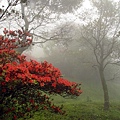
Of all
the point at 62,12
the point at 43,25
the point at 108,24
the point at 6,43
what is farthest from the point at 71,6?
the point at 6,43

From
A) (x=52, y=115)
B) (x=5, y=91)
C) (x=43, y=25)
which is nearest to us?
(x=5, y=91)

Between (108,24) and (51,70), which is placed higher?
(108,24)

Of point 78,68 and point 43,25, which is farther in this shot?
point 78,68

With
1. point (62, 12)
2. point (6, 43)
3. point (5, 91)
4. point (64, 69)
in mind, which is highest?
point (62, 12)

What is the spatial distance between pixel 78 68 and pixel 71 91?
101 feet

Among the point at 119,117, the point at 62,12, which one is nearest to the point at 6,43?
the point at 119,117

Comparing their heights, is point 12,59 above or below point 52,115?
above

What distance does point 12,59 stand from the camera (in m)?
6.27

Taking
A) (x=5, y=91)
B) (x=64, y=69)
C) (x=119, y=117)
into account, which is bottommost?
(x=119, y=117)

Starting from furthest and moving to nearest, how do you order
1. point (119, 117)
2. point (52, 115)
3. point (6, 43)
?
point (119, 117)
point (52, 115)
point (6, 43)

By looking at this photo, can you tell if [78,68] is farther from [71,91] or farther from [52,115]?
[71,91]

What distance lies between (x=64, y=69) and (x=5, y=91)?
32.2m

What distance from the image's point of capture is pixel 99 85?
3372 centimetres

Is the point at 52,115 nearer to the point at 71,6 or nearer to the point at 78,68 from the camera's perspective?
the point at 71,6
